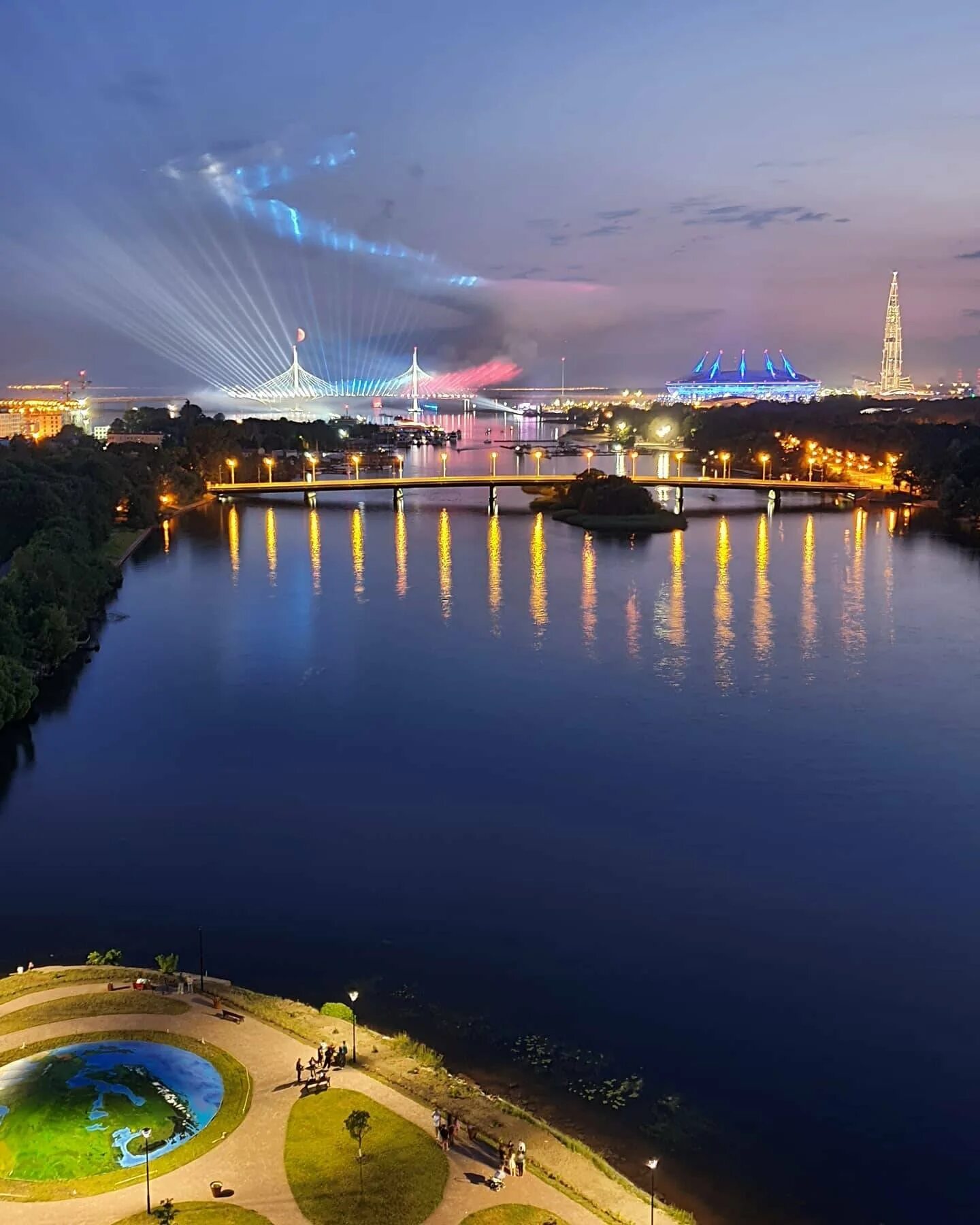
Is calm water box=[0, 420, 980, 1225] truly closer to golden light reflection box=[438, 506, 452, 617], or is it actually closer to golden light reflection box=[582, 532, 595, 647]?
golden light reflection box=[582, 532, 595, 647]

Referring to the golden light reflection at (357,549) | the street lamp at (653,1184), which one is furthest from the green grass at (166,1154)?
the golden light reflection at (357,549)

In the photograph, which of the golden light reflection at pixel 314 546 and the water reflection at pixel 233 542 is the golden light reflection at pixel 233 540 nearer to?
the water reflection at pixel 233 542

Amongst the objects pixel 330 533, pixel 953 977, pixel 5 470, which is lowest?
pixel 953 977

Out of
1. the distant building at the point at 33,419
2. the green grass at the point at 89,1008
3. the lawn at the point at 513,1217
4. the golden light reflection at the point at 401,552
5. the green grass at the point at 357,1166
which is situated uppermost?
the distant building at the point at 33,419

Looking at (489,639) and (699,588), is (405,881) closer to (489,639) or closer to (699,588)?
(489,639)

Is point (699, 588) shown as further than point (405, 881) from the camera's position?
Yes

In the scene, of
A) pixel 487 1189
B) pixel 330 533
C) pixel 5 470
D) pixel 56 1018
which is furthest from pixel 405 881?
pixel 330 533
